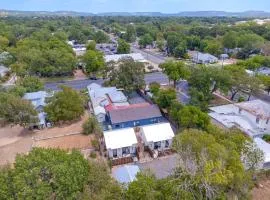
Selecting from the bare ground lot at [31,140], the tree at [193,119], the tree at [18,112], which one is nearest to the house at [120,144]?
the bare ground lot at [31,140]

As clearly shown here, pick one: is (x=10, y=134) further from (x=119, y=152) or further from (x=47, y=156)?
(x=47, y=156)

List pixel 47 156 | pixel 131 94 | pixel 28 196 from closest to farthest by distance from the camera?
pixel 28 196
pixel 47 156
pixel 131 94

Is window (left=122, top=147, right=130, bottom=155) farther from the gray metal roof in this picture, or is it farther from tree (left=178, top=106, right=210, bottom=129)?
tree (left=178, top=106, right=210, bottom=129)

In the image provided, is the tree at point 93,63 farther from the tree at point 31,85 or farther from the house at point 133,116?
the house at point 133,116

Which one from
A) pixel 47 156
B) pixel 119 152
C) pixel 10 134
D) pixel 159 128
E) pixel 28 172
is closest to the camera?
pixel 28 172

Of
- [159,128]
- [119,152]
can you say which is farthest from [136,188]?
[159,128]

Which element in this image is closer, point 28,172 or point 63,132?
point 28,172

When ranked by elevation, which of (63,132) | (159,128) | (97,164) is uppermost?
(97,164)
